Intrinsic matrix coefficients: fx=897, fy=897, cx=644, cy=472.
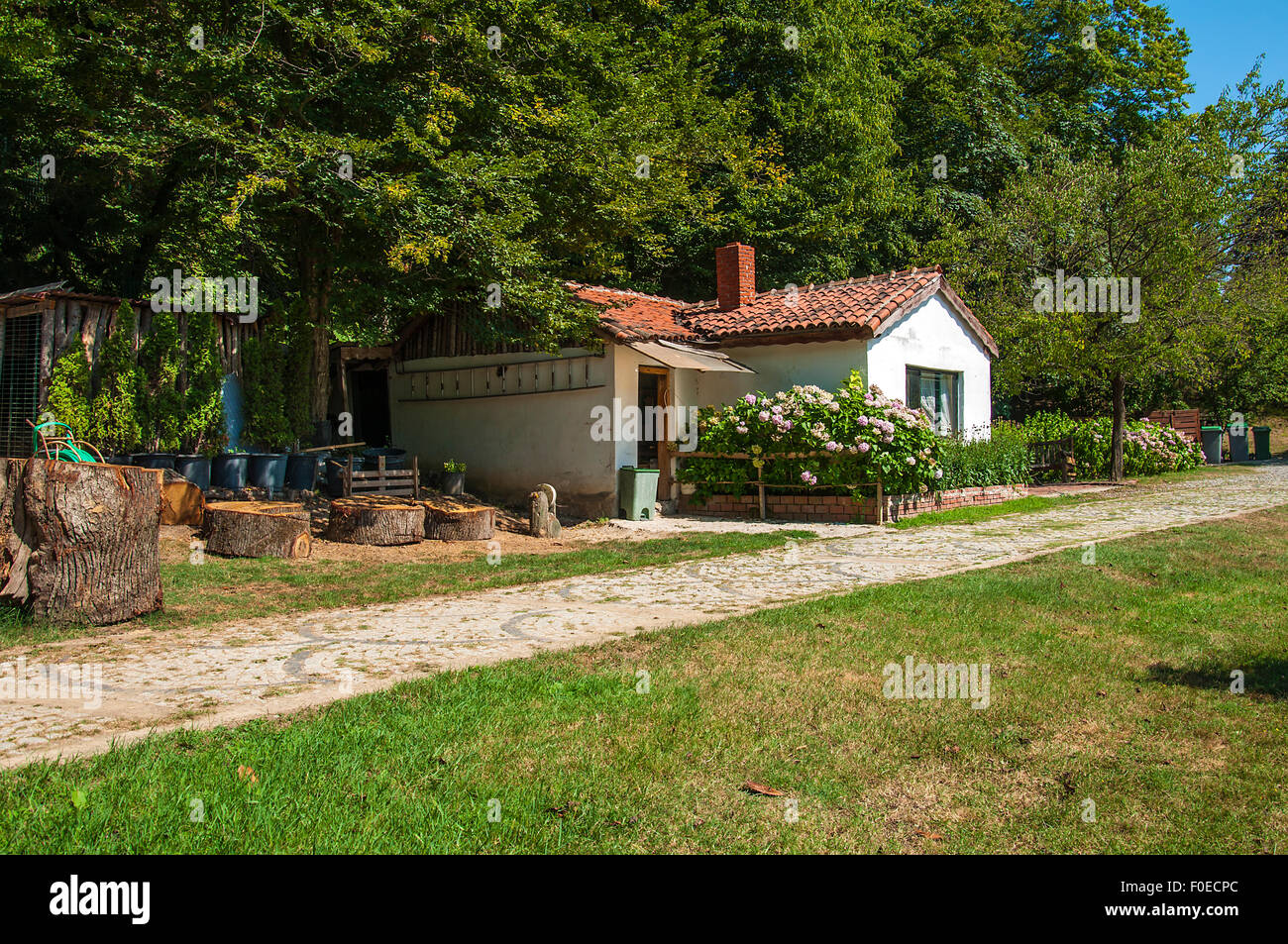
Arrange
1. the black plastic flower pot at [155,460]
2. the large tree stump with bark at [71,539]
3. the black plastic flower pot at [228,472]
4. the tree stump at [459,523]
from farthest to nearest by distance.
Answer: the black plastic flower pot at [228,472], the tree stump at [459,523], the black plastic flower pot at [155,460], the large tree stump with bark at [71,539]

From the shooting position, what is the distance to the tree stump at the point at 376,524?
1216 cm

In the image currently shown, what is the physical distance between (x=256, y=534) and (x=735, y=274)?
1215cm

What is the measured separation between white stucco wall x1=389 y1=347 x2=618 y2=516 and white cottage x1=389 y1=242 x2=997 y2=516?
0.03 meters

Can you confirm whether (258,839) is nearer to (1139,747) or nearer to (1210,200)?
(1139,747)

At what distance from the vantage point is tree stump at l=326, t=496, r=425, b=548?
12164mm

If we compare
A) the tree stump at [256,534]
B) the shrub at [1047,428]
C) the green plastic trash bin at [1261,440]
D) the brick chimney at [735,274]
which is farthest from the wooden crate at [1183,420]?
the tree stump at [256,534]

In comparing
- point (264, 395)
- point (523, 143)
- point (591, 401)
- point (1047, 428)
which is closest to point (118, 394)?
point (264, 395)

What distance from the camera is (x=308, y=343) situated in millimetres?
16406

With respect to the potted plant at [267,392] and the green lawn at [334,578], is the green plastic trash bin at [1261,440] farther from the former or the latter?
the potted plant at [267,392]

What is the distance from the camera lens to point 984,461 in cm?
1798

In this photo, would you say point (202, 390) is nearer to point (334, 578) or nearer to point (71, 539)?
point (334, 578)

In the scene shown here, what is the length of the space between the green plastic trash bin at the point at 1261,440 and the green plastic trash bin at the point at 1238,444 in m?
0.91

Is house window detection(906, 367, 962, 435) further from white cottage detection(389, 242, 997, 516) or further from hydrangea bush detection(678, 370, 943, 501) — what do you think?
hydrangea bush detection(678, 370, 943, 501)
